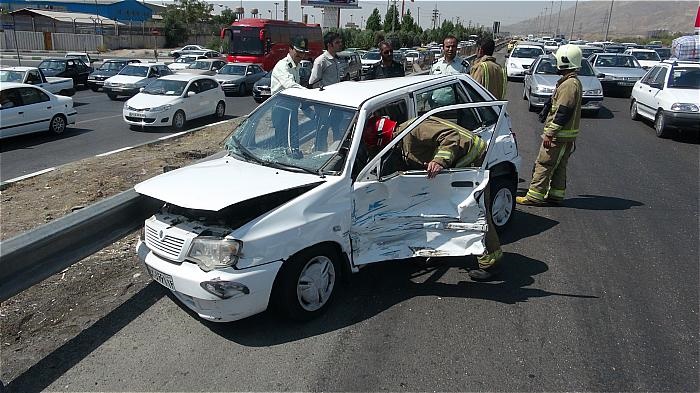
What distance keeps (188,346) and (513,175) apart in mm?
4044

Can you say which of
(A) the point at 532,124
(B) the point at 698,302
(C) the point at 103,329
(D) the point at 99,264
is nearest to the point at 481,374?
(B) the point at 698,302

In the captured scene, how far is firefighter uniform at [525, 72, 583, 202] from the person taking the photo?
6.69m

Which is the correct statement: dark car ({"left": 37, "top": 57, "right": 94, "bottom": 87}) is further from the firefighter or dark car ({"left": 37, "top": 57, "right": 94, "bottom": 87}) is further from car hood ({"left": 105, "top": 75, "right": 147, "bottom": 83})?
the firefighter

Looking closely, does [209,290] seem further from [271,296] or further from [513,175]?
[513,175]

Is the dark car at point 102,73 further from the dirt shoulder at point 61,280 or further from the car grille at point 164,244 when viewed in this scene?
the car grille at point 164,244

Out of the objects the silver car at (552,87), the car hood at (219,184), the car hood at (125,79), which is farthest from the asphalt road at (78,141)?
the silver car at (552,87)

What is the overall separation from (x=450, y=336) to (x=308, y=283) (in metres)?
1.13

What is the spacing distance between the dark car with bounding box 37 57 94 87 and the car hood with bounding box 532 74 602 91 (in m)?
20.5

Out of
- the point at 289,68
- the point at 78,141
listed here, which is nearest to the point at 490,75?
the point at 289,68

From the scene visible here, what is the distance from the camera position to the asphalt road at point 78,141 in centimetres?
1129

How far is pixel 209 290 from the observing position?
3.67 meters

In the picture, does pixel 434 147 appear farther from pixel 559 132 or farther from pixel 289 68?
pixel 289 68

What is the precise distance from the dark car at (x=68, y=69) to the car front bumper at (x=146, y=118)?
11.3 metres

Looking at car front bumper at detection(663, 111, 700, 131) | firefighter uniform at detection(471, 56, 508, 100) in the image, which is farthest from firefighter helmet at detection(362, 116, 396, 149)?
car front bumper at detection(663, 111, 700, 131)
